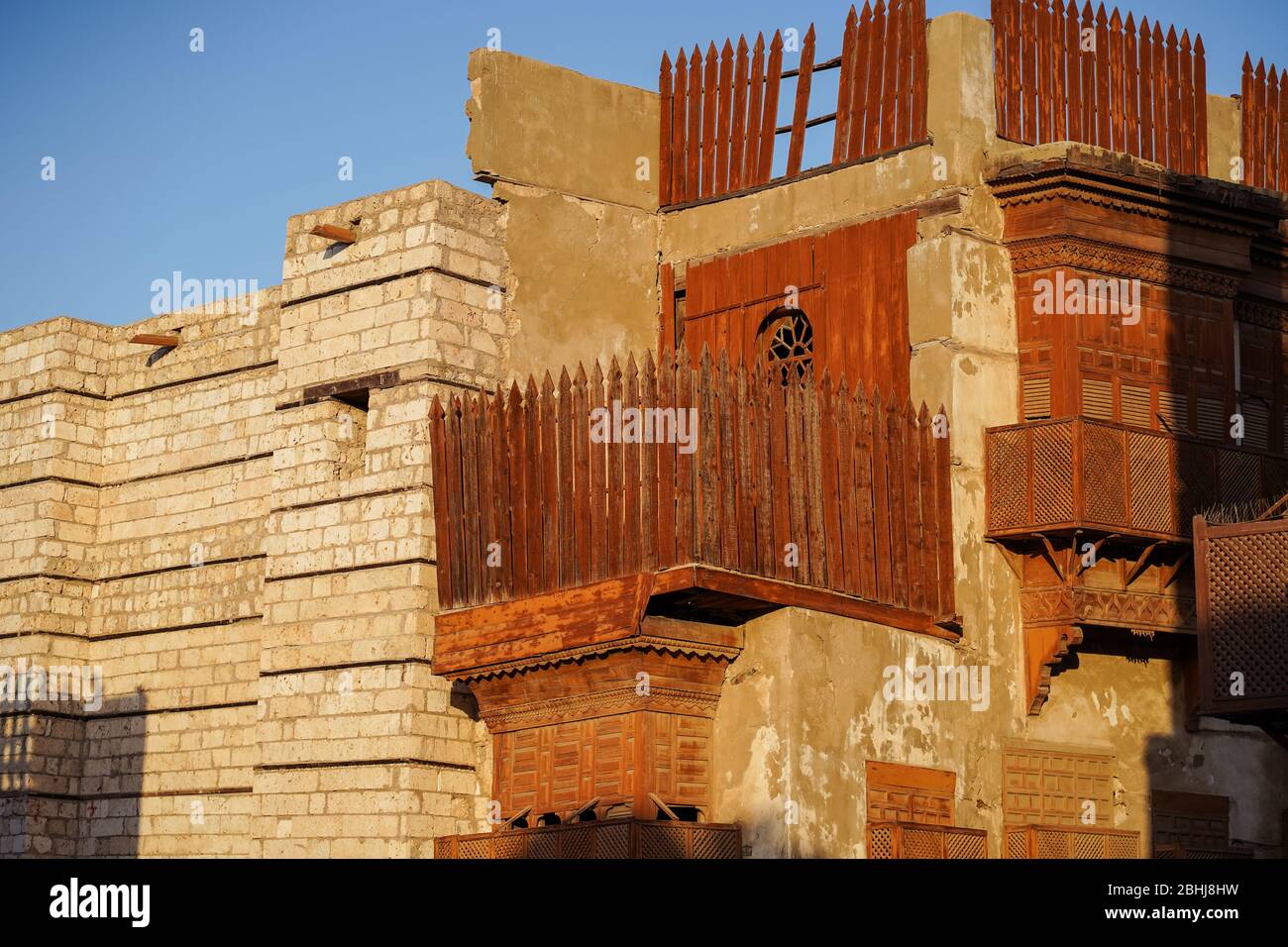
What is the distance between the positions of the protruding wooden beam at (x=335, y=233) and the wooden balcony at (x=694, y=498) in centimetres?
214

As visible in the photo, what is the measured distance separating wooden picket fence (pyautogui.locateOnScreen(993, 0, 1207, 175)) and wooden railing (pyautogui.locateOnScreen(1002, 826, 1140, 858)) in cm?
597

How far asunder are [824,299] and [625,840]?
19.1 ft

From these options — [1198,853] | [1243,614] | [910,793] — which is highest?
[1243,614]

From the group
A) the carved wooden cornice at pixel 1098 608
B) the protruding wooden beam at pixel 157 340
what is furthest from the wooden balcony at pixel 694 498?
the protruding wooden beam at pixel 157 340

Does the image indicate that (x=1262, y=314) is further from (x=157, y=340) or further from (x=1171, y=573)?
(x=157, y=340)

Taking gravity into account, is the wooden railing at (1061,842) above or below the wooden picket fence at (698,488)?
below

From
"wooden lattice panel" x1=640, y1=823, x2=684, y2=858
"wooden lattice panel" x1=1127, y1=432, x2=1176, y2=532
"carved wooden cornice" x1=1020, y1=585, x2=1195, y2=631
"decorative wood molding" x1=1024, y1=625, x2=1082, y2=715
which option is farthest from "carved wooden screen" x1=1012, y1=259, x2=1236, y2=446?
"wooden lattice panel" x1=640, y1=823, x2=684, y2=858

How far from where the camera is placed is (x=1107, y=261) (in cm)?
1823

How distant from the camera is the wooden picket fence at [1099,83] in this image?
61.3ft

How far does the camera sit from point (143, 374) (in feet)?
71.5

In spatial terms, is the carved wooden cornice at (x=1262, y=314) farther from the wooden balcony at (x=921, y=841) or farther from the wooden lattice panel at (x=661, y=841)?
the wooden lattice panel at (x=661, y=841)

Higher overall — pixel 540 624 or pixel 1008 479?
pixel 1008 479

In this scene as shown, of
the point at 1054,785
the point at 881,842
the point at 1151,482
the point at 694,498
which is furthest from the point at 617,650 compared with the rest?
the point at 1151,482
